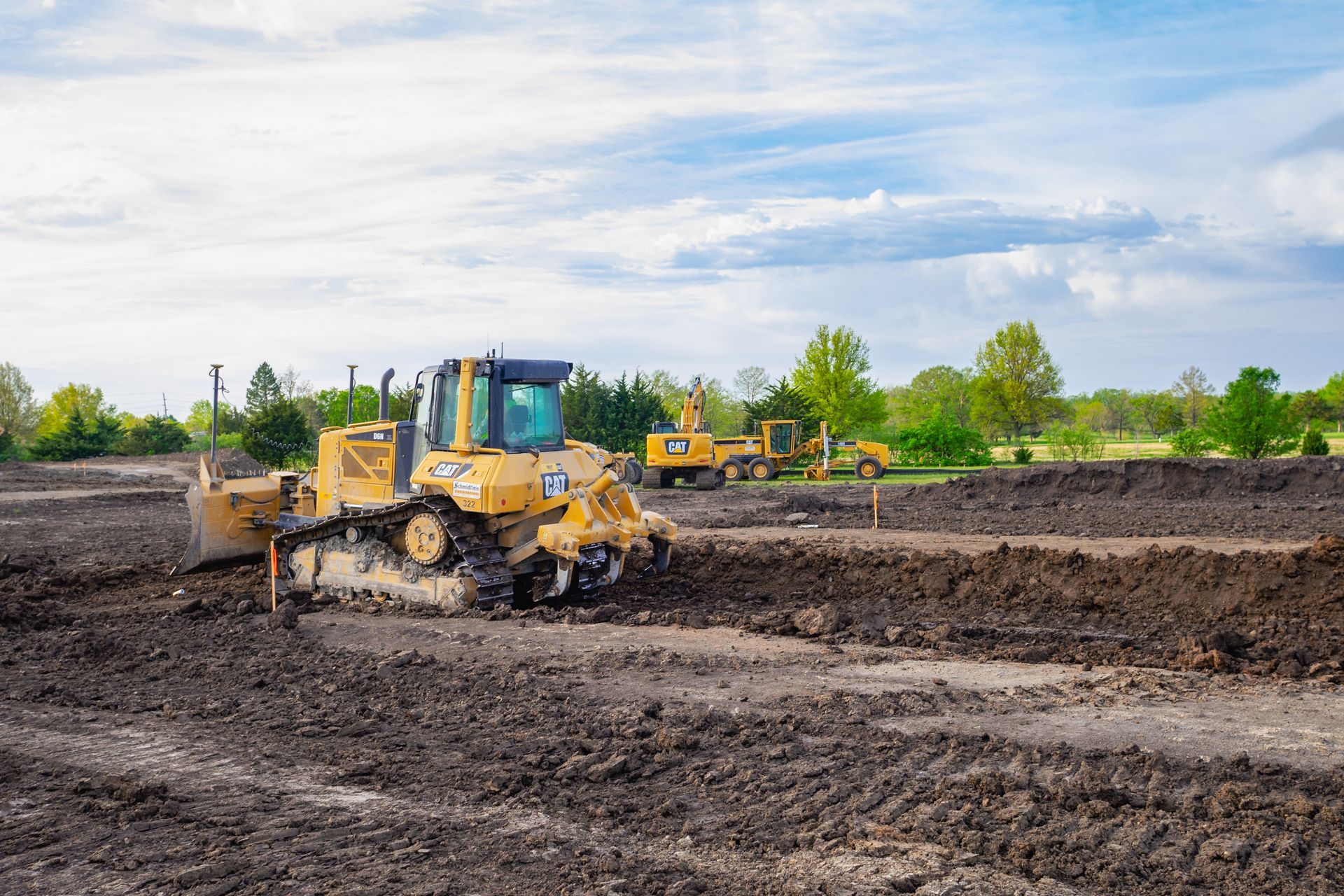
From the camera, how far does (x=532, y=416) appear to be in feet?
40.5

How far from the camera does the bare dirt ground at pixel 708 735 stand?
5090mm

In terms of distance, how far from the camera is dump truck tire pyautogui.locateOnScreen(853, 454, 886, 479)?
124 ft

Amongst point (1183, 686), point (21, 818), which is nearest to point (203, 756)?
point (21, 818)

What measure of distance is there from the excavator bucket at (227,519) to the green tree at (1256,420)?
34855mm

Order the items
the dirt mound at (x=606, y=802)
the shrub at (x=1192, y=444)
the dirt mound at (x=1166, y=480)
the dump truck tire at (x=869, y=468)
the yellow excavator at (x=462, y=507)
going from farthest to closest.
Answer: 1. the shrub at (x=1192, y=444)
2. the dump truck tire at (x=869, y=468)
3. the dirt mound at (x=1166, y=480)
4. the yellow excavator at (x=462, y=507)
5. the dirt mound at (x=606, y=802)

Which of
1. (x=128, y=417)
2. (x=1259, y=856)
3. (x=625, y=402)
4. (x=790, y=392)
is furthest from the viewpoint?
(x=128, y=417)

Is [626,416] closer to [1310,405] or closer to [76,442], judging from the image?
[76,442]

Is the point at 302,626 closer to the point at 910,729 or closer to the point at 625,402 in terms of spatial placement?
the point at 910,729

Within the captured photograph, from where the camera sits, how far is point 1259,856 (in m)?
5.01

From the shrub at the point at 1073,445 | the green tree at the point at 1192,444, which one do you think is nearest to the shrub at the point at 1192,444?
the green tree at the point at 1192,444

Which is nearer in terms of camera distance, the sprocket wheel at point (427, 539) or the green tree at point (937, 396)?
the sprocket wheel at point (427, 539)

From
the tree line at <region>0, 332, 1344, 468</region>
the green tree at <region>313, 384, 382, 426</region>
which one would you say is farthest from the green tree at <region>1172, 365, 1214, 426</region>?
the green tree at <region>313, 384, 382, 426</region>

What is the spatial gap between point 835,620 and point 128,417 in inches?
2722

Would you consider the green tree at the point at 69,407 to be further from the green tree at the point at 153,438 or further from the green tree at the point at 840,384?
the green tree at the point at 840,384
